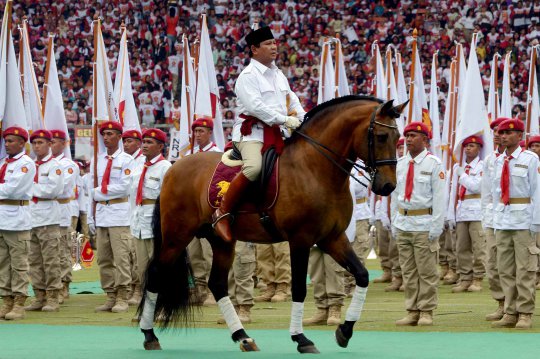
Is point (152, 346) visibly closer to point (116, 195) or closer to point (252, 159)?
point (252, 159)

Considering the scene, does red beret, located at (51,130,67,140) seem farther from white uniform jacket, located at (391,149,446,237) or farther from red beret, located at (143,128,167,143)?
white uniform jacket, located at (391,149,446,237)

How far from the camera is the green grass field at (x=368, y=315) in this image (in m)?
12.3

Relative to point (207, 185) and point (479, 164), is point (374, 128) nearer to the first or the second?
point (207, 185)

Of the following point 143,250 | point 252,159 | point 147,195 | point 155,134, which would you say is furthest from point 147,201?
point 252,159

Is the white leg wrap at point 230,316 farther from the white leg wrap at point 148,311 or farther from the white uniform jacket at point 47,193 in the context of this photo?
the white uniform jacket at point 47,193

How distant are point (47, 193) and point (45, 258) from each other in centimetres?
85

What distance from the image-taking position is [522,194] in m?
11.9

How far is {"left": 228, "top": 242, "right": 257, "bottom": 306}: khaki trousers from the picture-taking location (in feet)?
42.4

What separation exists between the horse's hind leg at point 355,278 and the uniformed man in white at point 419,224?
2.42 meters

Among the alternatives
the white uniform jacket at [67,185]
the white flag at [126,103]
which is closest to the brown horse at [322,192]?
the white uniform jacket at [67,185]

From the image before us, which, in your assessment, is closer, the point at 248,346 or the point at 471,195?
the point at 248,346

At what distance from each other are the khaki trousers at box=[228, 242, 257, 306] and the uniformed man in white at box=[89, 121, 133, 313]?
70.4 inches

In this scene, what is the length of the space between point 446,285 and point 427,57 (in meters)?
15.2

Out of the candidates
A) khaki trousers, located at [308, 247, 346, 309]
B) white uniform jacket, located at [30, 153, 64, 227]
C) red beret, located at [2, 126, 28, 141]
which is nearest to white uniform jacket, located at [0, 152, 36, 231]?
red beret, located at [2, 126, 28, 141]
